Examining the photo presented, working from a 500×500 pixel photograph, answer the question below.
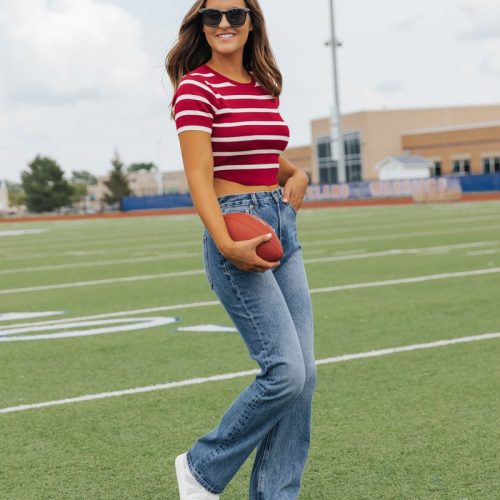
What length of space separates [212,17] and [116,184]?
4309 inches

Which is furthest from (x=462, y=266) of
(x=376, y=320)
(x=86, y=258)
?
(x=86, y=258)

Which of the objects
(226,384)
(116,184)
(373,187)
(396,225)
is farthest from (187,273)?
(116,184)

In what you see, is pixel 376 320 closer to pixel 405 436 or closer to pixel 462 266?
pixel 405 436

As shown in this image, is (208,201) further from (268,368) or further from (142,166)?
(142,166)

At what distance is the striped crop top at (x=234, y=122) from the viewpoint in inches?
135

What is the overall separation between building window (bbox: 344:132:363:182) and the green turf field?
233 ft

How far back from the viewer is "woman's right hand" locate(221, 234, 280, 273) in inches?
131

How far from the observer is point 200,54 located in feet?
12.3

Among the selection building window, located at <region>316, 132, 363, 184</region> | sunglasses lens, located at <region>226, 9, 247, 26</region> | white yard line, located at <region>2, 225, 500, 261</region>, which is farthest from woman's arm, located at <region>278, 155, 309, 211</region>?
building window, located at <region>316, 132, 363, 184</region>

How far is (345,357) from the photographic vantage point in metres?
6.88

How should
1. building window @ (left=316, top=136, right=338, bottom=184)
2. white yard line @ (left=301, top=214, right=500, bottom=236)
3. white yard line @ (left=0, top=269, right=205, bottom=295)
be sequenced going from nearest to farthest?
white yard line @ (left=0, top=269, right=205, bottom=295)
white yard line @ (left=301, top=214, right=500, bottom=236)
building window @ (left=316, top=136, right=338, bottom=184)

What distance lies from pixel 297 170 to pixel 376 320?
4.62 metres

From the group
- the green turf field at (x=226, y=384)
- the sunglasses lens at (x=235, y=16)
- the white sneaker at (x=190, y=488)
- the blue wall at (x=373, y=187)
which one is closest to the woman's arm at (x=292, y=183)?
the sunglasses lens at (x=235, y=16)

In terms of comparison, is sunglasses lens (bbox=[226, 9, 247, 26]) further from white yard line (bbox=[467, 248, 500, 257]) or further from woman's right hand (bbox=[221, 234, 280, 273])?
white yard line (bbox=[467, 248, 500, 257])
